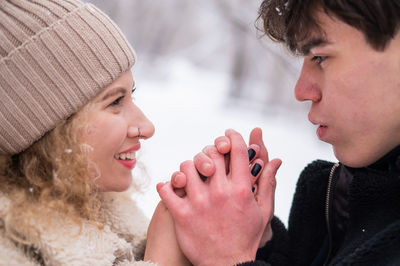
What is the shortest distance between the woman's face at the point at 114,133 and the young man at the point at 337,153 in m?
0.18

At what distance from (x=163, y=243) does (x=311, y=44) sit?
858 mm

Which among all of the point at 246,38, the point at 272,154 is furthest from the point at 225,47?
the point at 272,154

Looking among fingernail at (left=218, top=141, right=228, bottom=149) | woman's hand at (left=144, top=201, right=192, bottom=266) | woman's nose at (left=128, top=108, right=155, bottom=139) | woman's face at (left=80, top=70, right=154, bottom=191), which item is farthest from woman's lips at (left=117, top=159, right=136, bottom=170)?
fingernail at (left=218, top=141, right=228, bottom=149)

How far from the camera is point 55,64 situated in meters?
1.44

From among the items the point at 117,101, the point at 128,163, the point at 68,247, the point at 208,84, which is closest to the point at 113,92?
the point at 117,101

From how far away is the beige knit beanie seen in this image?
1.41m

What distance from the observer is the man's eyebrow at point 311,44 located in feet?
4.40

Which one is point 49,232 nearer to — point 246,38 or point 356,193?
point 356,193

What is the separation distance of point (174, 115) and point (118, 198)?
529 cm

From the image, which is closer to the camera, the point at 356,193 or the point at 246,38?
the point at 356,193

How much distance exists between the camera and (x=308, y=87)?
146 cm

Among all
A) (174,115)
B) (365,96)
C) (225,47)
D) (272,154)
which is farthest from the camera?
(225,47)

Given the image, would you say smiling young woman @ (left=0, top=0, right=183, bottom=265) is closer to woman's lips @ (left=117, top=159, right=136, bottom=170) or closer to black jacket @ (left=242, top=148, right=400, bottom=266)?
woman's lips @ (left=117, top=159, right=136, bottom=170)

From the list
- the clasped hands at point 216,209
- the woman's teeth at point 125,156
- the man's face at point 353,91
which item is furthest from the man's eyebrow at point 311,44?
the woman's teeth at point 125,156
